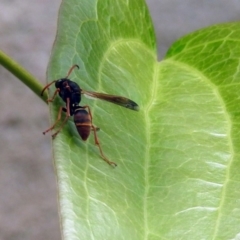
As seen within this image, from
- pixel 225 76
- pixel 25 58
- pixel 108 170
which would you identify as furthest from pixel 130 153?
pixel 25 58

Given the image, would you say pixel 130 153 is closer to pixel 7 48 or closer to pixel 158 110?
pixel 158 110

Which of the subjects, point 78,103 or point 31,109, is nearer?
point 78,103

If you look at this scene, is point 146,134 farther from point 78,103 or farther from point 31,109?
point 31,109

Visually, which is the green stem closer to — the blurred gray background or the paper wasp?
the paper wasp

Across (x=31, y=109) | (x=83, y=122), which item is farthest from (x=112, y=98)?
(x=31, y=109)

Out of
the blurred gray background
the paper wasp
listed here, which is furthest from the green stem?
the blurred gray background

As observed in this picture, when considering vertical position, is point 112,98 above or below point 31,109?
below
